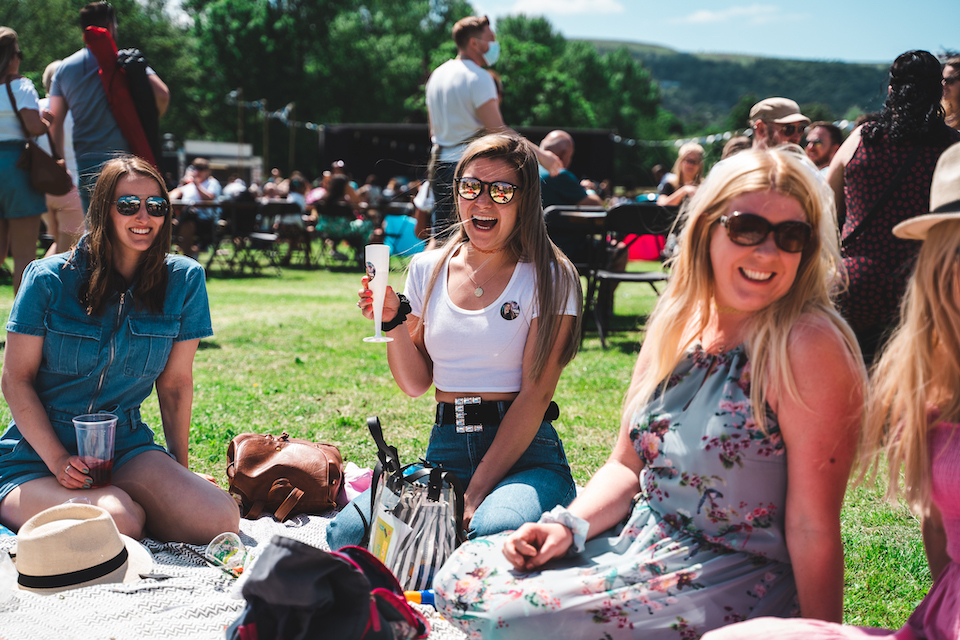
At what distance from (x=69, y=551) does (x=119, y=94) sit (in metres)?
4.12

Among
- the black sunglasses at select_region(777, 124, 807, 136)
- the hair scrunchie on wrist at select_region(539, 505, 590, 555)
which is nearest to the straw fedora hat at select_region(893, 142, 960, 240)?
the hair scrunchie on wrist at select_region(539, 505, 590, 555)

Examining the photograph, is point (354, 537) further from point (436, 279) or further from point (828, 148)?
point (828, 148)

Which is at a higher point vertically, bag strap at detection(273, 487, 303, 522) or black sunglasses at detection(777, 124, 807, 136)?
black sunglasses at detection(777, 124, 807, 136)

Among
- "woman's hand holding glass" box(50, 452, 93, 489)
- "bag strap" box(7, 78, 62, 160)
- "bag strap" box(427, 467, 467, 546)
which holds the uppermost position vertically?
"bag strap" box(7, 78, 62, 160)

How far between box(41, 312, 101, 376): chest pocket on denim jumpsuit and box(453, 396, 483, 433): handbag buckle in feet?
4.59

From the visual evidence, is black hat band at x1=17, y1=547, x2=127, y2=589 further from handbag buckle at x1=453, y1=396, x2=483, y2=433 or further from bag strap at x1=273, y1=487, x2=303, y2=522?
handbag buckle at x1=453, y1=396, x2=483, y2=433

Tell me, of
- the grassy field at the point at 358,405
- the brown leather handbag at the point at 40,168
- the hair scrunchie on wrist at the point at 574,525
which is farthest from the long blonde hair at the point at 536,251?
the brown leather handbag at the point at 40,168

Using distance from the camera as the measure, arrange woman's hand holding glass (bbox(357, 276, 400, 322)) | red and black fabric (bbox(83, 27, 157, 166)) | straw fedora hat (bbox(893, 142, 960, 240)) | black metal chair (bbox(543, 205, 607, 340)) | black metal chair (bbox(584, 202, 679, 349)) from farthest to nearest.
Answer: black metal chair (bbox(543, 205, 607, 340))
black metal chair (bbox(584, 202, 679, 349))
red and black fabric (bbox(83, 27, 157, 166))
woman's hand holding glass (bbox(357, 276, 400, 322))
straw fedora hat (bbox(893, 142, 960, 240))

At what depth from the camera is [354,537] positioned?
108 inches

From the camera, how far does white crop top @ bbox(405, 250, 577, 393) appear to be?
280cm

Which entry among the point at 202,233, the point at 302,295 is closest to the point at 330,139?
the point at 202,233

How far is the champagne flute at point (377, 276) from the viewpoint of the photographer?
2.59 m

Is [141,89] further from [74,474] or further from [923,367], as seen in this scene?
[923,367]

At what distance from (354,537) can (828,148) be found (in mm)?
7080
